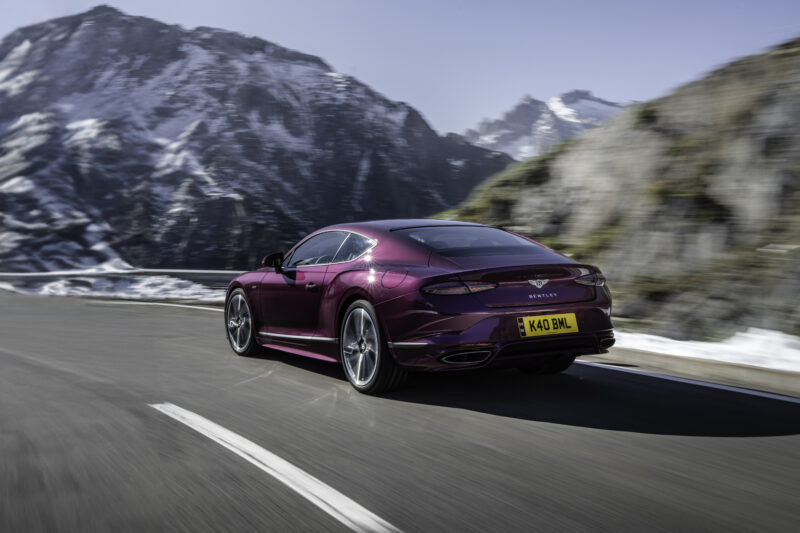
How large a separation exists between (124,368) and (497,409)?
3.68 m

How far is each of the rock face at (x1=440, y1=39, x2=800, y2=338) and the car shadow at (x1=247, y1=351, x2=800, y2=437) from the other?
92.8 inches

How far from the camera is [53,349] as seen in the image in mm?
8734

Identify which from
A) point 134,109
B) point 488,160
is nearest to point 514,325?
point 134,109

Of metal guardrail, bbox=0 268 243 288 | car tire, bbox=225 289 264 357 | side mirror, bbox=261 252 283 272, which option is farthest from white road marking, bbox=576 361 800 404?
metal guardrail, bbox=0 268 243 288

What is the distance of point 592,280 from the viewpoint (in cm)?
568

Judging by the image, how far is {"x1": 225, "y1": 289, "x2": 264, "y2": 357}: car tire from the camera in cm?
788

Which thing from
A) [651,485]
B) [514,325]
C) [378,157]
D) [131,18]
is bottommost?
[651,485]

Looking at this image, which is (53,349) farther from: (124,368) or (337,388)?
(337,388)

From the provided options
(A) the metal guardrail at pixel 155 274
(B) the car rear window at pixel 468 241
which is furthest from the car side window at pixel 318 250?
(A) the metal guardrail at pixel 155 274

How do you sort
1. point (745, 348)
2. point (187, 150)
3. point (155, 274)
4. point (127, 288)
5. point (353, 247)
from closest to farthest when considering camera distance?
point (353, 247)
point (745, 348)
point (127, 288)
point (155, 274)
point (187, 150)

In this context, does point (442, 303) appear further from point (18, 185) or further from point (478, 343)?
point (18, 185)

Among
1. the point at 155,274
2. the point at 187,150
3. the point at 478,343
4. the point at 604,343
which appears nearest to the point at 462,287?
the point at 478,343

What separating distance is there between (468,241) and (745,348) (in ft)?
9.15

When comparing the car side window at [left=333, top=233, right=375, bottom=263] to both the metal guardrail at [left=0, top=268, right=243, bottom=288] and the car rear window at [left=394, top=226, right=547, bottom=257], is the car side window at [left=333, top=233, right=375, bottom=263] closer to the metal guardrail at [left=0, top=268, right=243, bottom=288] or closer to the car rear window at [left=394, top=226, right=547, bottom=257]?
the car rear window at [left=394, top=226, right=547, bottom=257]
